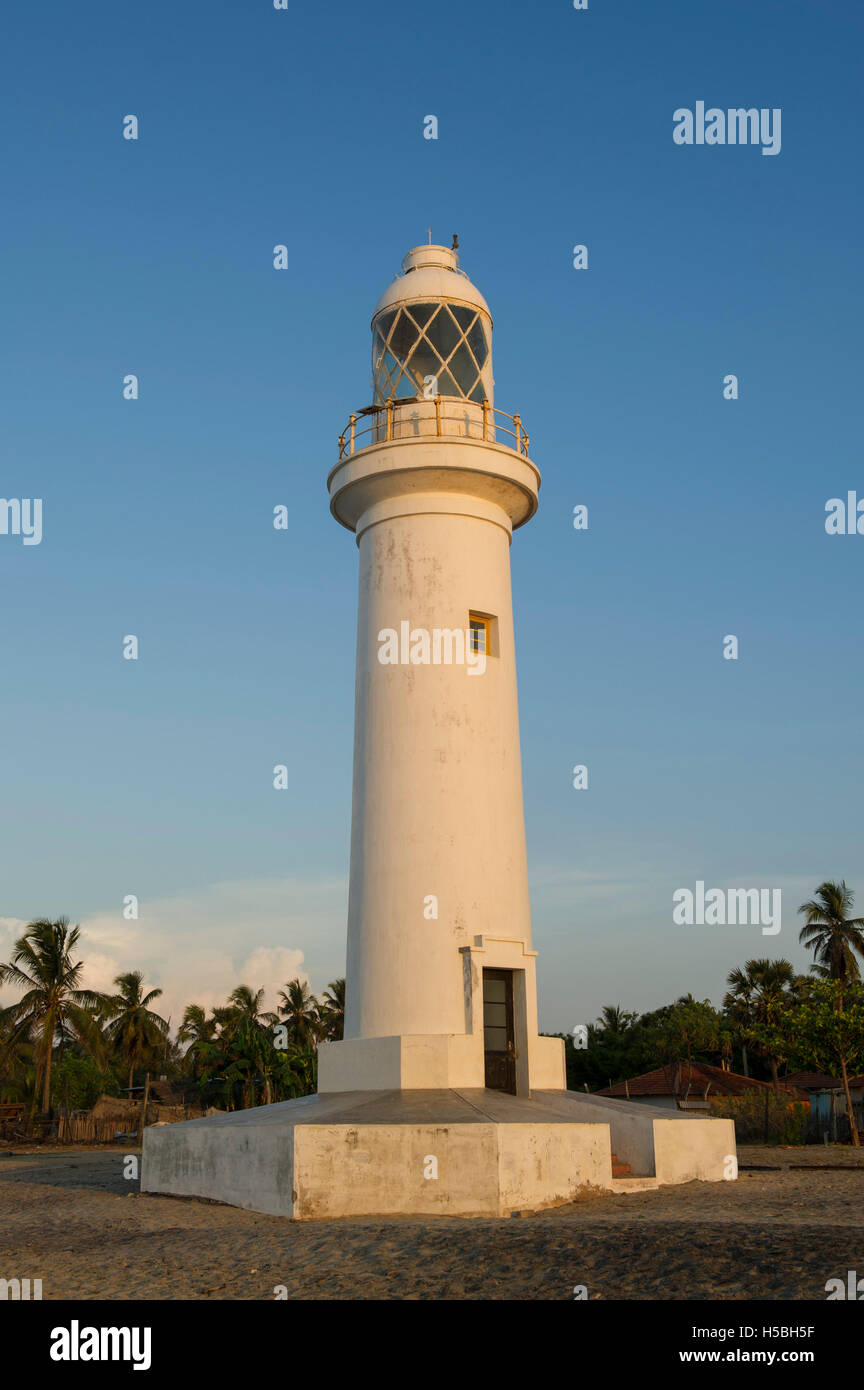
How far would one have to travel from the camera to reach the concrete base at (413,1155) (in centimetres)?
1330

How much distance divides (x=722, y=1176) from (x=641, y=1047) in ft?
133

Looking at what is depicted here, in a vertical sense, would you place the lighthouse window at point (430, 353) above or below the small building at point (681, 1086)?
above

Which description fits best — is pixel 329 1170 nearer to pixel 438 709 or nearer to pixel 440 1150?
pixel 440 1150

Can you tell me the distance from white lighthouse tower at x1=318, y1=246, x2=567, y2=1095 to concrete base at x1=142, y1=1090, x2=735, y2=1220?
1.02 meters

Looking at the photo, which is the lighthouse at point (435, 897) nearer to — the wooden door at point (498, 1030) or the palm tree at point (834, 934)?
the wooden door at point (498, 1030)

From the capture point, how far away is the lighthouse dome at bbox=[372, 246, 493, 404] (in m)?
19.3

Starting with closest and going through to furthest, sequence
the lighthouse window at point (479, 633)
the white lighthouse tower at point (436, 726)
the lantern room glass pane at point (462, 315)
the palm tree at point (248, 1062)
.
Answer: the white lighthouse tower at point (436, 726)
the lighthouse window at point (479, 633)
the lantern room glass pane at point (462, 315)
the palm tree at point (248, 1062)

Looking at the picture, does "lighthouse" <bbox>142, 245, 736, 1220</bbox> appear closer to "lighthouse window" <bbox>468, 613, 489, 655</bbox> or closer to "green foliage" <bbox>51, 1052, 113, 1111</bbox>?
"lighthouse window" <bbox>468, 613, 489, 655</bbox>

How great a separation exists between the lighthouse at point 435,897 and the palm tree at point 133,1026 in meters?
38.1

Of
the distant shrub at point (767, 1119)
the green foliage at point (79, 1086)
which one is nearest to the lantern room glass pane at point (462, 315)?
the distant shrub at point (767, 1119)

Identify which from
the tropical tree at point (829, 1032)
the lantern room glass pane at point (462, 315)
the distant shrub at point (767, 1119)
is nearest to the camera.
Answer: the lantern room glass pane at point (462, 315)

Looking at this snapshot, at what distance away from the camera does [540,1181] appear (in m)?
13.9

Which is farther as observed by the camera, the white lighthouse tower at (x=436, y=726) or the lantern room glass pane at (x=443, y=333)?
the lantern room glass pane at (x=443, y=333)

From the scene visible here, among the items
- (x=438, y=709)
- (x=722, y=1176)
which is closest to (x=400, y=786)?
(x=438, y=709)
